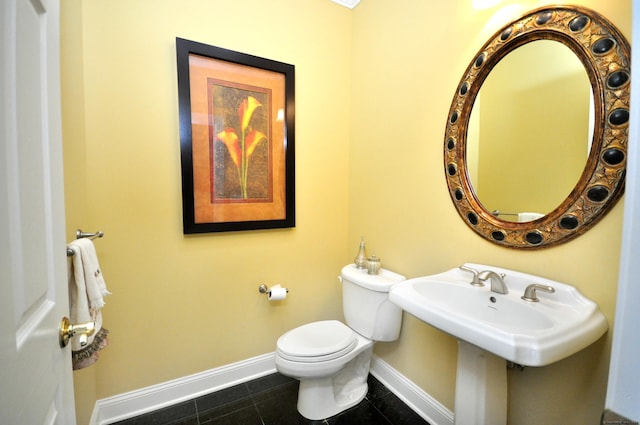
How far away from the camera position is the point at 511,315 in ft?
3.35

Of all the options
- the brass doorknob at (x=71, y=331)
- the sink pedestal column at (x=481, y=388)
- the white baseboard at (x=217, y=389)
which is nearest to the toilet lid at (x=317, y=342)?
the white baseboard at (x=217, y=389)

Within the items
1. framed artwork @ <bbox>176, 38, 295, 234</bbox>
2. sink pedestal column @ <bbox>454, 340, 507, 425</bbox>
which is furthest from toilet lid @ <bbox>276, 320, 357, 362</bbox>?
framed artwork @ <bbox>176, 38, 295, 234</bbox>

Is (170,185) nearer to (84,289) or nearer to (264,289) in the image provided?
(84,289)

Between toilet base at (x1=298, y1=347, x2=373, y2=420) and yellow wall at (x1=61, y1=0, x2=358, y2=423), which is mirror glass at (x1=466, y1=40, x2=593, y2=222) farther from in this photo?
toilet base at (x1=298, y1=347, x2=373, y2=420)

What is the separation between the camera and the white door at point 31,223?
15.8 inches

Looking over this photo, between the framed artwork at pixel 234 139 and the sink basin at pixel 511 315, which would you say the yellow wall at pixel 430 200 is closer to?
the sink basin at pixel 511 315

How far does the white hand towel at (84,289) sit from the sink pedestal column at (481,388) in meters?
1.47

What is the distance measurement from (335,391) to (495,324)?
1.20 metres

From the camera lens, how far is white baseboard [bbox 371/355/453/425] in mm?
1421

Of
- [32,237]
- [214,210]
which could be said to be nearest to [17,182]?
[32,237]

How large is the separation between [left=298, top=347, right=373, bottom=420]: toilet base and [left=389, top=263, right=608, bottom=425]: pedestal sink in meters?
0.69

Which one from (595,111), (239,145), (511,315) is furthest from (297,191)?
(595,111)

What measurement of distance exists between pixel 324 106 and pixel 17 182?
1.79m

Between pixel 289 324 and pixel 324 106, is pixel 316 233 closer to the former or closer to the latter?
pixel 289 324
